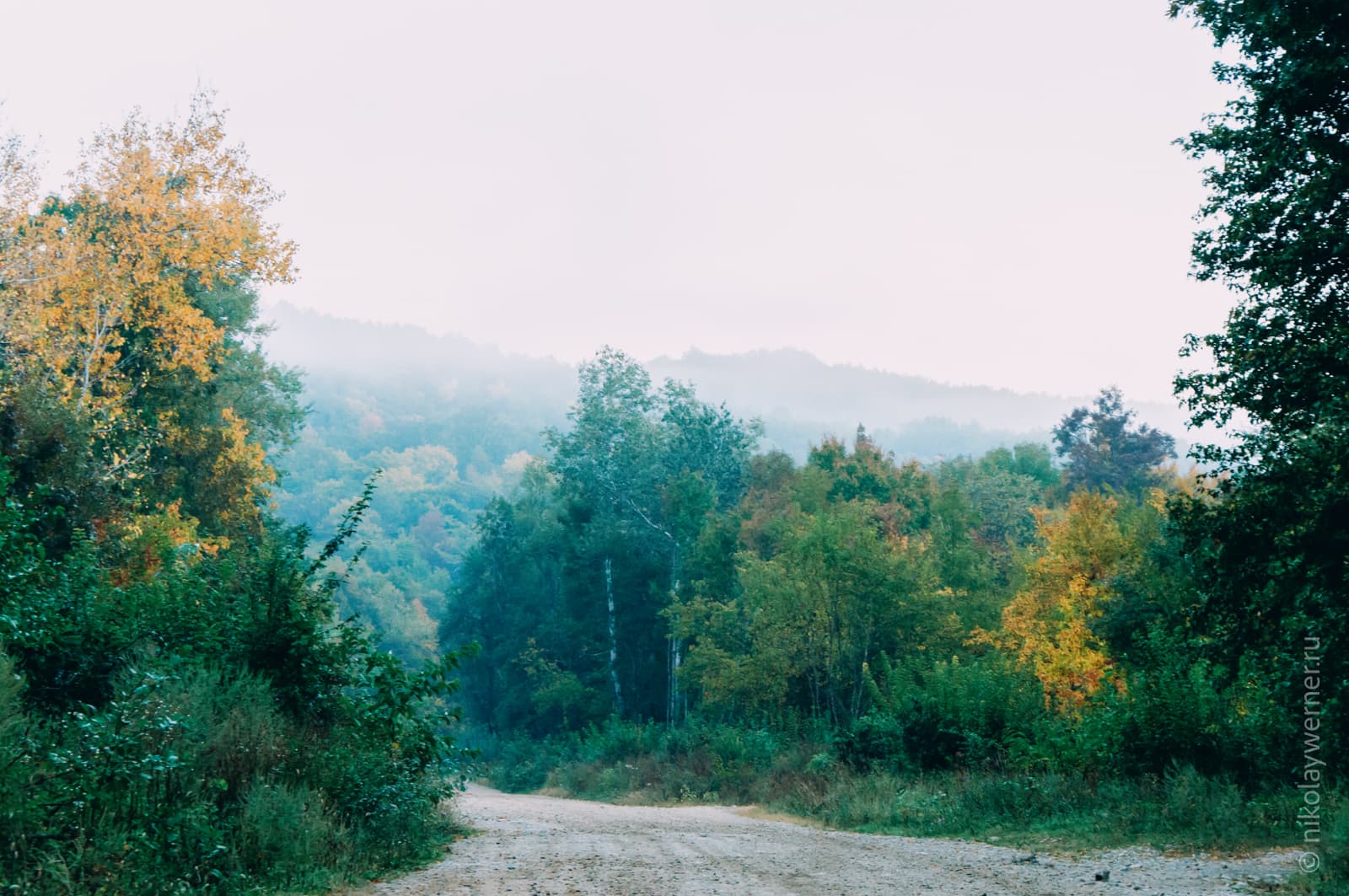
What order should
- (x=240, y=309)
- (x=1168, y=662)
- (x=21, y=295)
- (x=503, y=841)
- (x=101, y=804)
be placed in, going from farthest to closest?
1. (x=240, y=309)
2. (x=21, y=295)
3. (x=1168, y=662)
4. (x=503, y=841)
5. (x=101, y=804)

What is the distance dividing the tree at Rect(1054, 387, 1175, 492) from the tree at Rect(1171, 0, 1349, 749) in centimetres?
5333

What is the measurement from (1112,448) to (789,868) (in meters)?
62.7

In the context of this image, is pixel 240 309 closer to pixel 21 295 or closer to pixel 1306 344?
pixel 21 295

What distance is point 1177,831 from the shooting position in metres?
11.7

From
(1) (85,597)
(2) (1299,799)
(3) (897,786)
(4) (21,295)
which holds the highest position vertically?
(4) (21,295)

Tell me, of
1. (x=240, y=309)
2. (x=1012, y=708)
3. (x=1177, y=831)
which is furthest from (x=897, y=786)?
(x=240, y=309)

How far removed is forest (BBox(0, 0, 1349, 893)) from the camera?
8.93 meters

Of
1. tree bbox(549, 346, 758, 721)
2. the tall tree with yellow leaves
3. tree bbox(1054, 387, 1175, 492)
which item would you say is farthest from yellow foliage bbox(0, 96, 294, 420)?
tree bbox(1054, 387, 1175, 492)

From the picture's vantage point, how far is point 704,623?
4234cm

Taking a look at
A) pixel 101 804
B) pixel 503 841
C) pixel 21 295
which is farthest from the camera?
pixel 21 295

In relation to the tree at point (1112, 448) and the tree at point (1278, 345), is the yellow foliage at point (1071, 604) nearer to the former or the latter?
the tree at point (1278, 345)

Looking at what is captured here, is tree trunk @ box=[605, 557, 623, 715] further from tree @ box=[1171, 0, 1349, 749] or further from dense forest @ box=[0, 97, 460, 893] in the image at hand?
tree @ box=[1171, 0, 1349, 749]

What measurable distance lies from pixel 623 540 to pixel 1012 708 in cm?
3475

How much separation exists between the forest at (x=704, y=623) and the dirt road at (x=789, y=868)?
711mm
